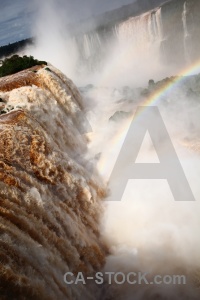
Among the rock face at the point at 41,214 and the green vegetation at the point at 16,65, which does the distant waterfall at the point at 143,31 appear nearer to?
the green vegetation at the point at 16,65

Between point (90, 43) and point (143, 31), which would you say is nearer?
point (143, 31)

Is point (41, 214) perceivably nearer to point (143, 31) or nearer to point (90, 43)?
point (143, 31)

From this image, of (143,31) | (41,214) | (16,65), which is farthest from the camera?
(143,31)

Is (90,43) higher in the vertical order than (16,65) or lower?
higher

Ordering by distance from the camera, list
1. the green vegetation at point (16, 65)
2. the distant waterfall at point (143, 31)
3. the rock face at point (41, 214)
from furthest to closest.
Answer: the distant waterfall at point (143, 31)
the green vegetation at point (16, 65)
the rock face at point (41, 214)

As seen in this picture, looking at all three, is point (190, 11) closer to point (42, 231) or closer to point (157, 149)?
point (157, 149)

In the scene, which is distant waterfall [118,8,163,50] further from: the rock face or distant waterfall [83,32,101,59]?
the rock face

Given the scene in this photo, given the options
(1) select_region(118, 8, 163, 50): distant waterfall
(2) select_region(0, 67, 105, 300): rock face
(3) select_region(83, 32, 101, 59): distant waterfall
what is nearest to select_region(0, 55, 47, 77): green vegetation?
(2) select_region(0, 67, 105, 300): rock face

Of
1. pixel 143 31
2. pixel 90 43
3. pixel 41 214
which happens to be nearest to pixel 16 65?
pixel 41 214

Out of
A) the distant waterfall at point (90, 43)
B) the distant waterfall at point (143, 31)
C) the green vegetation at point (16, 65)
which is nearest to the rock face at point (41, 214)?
the green vegetation at point (16, 65)
